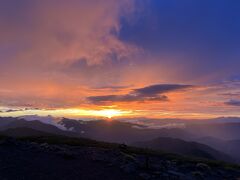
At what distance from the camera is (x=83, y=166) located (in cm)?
3005

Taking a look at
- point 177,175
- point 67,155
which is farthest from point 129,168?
point 67,155

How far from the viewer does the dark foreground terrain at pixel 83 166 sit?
→ 1055 inches

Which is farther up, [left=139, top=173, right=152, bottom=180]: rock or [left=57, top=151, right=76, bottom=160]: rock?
[left=57, top=151, right=76, bottom=160]: rock

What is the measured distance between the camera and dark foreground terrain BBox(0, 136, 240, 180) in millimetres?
26797

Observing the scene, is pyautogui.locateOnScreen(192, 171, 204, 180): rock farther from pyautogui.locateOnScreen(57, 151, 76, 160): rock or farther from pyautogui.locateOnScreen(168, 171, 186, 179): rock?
→ pyautogui.locateOnScreen(57, 151, 76, 160): rock

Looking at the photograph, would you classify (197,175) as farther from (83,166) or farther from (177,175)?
(83,166)

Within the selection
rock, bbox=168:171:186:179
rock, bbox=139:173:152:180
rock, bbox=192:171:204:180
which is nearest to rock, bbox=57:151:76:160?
rock, bbox=139:173:152:180

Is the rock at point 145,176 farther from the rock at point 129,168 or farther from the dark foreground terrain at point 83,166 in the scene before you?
the rock at point 129,168

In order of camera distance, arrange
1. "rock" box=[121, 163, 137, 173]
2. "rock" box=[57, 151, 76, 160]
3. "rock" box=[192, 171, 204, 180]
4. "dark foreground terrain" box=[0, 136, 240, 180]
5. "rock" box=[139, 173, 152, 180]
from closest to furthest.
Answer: "dark foreground terrain" box=[0, 136, 240, 180], "rock" box=[139, 173, 152, 180], "rock" box=[121, 163, 137, 173], "rock" box=[192, 171, 204, 180], "rock" box=[57, 151, 76, 160]

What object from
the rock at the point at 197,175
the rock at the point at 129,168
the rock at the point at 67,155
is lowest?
the rock at the point at 197,175

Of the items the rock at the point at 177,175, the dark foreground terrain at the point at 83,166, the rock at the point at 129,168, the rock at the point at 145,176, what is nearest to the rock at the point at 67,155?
the dark foreground terrain at the point at 83,166

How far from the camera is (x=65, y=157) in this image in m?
32.7

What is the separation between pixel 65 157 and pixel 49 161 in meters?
2.32

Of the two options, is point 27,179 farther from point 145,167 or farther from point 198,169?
point 198,169
